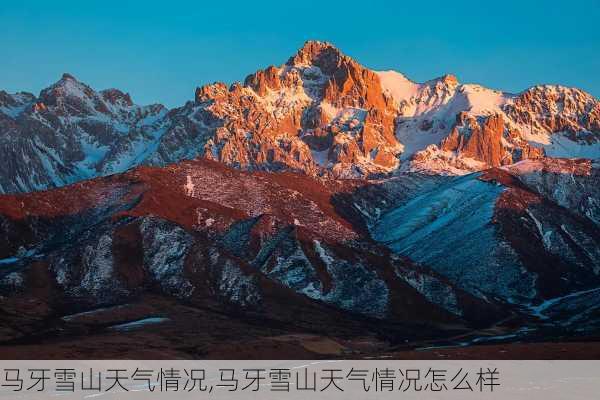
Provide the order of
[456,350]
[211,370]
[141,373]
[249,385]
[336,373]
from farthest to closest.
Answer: [456,350], [211,370], [141,373], [336,373], [249,385]

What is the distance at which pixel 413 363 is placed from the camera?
5531 inches

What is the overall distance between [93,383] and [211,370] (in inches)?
972

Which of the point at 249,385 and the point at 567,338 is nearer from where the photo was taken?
the point at 249,385

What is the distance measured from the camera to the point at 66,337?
601 ft

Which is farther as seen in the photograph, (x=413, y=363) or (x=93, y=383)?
(x=413, y=363)

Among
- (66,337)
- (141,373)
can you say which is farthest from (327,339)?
(141,373)

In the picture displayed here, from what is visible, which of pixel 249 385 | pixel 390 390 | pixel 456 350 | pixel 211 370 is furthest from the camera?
pixel 456 350

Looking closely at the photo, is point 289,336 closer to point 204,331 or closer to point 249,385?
point 204,331

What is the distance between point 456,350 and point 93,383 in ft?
214

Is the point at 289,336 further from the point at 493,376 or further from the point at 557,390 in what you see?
the point at 557,390

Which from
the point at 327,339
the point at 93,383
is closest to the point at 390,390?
the point at 93,383

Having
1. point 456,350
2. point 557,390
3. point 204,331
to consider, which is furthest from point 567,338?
point 557,390

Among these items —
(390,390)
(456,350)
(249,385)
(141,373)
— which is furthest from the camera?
(456,350)

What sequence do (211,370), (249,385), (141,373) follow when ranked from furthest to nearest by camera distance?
(211,370) < (141,373) < (249,385)
